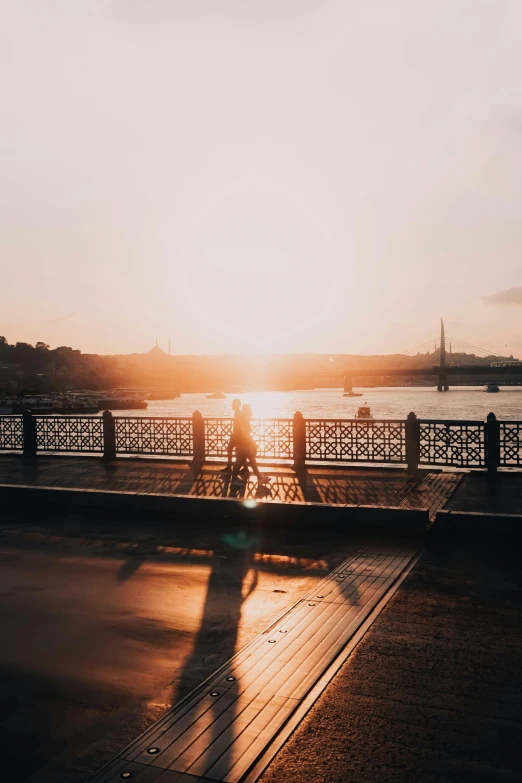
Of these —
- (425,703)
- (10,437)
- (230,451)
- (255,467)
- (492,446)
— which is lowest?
(425,703)

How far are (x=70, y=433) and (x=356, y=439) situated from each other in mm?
8597

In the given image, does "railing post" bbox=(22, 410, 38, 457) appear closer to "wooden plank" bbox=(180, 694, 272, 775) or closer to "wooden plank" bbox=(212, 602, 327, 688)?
"wooden plank" bbox=(212, 602, 327, 688)

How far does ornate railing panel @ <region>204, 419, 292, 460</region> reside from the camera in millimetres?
17828

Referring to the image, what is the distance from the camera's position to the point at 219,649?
5742 mm

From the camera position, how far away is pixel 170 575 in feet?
26.5

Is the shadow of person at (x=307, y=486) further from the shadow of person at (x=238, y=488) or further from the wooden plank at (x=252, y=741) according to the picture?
the wooden plank at (x=252, y=741)

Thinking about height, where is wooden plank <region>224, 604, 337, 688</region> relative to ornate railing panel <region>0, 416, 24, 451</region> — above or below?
below

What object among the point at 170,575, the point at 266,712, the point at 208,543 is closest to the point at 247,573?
the point at 170,575

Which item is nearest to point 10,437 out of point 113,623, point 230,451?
point 230,451

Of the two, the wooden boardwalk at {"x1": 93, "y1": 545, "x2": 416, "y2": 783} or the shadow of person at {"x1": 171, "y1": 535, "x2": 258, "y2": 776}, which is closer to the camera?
the wooden boardwalk at {"x1": 93, "y1": 545, "x2": 416, "y2": 783}

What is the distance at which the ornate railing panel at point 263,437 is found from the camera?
58.5ft

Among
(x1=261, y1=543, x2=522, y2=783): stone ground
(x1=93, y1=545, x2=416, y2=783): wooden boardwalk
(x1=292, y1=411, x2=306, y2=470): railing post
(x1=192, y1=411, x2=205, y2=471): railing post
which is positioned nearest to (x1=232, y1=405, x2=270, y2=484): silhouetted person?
(x1=292, y1=411, x2=306, y2=470): railing post

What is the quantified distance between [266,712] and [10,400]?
139477mm

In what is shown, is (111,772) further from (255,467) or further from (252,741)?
(255,467)
